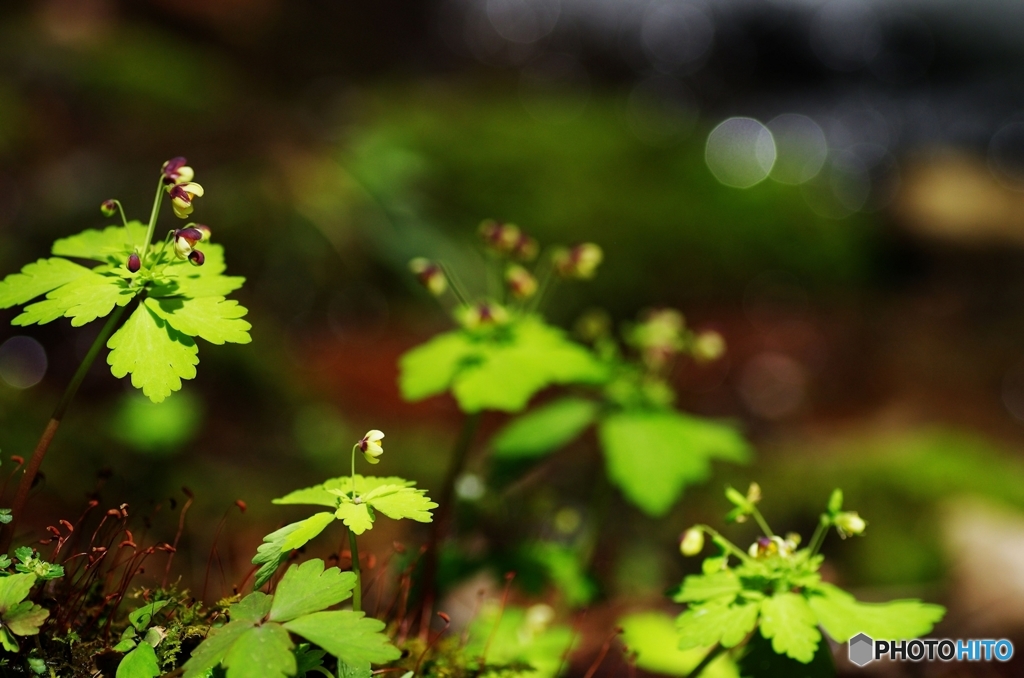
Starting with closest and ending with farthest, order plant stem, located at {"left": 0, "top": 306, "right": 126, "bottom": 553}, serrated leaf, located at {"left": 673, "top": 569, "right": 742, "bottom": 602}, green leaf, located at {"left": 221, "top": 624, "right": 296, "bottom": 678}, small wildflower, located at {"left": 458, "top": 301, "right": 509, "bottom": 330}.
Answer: green leaf, located at {"left": 221, "top": 624, "right": 296, "bottom": 678} → plant stem, located at {"left": 0, "top": 306, "right": 126, "bottom": 553} → serrated leaf, located at {"left": 673, "top": 569, "right": 742, "bottom": 602} → small wildflower, located at {"left": 458, "top": 301, "right": 509, "bottom": 330}

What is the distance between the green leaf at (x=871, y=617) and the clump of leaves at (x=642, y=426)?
521 mm

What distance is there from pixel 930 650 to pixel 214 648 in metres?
2.03

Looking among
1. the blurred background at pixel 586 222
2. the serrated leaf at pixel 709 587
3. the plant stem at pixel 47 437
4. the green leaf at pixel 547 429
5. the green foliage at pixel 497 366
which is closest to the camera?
the plant stem at pixel 47 437

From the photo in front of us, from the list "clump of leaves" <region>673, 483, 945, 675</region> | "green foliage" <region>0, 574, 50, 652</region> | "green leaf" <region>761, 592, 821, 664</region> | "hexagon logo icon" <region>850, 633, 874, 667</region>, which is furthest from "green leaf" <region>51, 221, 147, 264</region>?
"hexagon logo icon" <region>850, 633, 874, 667</region>

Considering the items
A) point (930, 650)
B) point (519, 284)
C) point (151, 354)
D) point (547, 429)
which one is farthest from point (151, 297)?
point (930, 650)

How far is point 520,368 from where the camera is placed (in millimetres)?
1864

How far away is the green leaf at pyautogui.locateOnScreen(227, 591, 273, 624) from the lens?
1.22m

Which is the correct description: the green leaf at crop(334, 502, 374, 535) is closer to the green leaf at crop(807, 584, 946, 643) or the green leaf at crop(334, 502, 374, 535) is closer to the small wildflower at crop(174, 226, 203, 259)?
the small wildflower at crop(174, 226, 203, 259)

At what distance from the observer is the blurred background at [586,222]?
344 cm

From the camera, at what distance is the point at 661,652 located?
2084 mm

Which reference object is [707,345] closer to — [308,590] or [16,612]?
[308,590]

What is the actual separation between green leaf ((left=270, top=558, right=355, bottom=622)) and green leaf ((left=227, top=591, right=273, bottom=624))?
0.02 metres

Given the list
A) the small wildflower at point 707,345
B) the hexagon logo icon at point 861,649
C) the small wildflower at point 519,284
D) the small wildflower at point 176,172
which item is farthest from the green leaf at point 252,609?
the hexagon logo icon at point 861,649

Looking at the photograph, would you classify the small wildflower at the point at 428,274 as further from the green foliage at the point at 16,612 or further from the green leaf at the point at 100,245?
the green foliage at the point at 16,612
